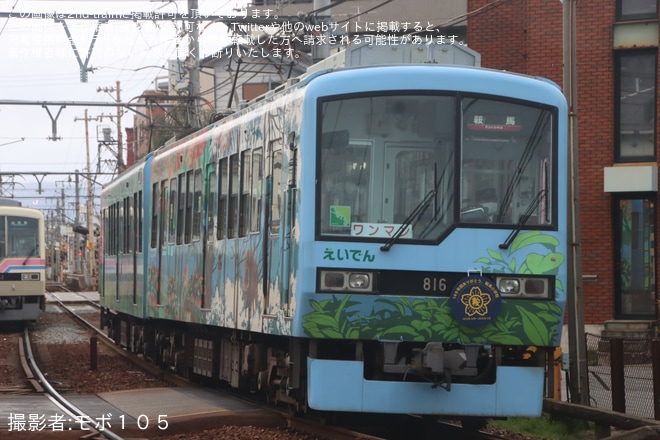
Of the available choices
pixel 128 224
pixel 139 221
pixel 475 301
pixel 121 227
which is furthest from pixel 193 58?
pixel 475 301

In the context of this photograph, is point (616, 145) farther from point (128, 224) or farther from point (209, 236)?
point (209, 236)

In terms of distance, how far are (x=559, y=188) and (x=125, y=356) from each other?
14065 mm

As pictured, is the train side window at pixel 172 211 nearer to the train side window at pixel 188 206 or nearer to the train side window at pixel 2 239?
the train side window at pixel 188 206

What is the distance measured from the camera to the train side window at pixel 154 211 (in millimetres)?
17891

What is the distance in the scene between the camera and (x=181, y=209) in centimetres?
1587

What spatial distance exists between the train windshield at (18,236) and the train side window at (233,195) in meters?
18.2

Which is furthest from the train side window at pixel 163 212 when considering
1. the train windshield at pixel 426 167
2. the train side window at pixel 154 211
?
the train windshield at pixel 426 167

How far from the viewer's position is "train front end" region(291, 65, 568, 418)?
977 cm

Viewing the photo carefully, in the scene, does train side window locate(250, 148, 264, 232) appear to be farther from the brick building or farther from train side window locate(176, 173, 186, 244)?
the brick building

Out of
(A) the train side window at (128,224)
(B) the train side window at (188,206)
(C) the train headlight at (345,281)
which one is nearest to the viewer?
(C) the train headlight at (345,281)

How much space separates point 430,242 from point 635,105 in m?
12.2

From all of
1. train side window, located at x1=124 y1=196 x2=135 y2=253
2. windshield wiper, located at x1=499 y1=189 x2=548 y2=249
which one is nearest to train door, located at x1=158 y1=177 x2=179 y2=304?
train side window, located at x1=124 y1=196 x2=135 y2=253

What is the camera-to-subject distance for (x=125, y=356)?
22844 millimetres

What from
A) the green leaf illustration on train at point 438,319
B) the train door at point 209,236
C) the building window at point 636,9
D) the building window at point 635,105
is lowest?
the green leaf illustration on train at point 438,319
